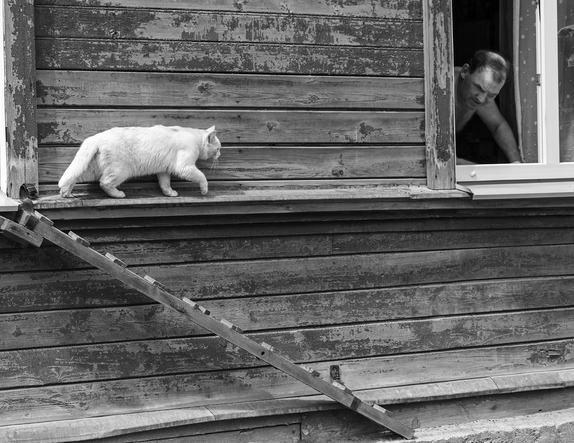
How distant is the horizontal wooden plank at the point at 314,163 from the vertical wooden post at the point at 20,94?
1.94ft

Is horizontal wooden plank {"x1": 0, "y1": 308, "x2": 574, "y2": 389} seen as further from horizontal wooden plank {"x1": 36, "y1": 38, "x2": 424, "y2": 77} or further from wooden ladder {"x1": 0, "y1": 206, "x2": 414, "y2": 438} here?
horizontal wooden plank {"x1": 36, "y1": 38, "x2": 424, "y2": 77}

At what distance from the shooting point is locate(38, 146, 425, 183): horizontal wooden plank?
4535 mm

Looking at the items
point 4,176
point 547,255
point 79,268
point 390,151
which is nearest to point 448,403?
point 547,255

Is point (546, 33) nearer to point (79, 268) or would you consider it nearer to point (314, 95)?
point (314, 95)

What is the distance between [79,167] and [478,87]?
244 centimetres

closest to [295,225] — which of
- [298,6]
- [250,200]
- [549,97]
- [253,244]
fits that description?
[253,244]

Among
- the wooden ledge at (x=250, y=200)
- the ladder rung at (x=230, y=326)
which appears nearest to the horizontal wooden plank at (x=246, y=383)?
the ladder rung at (x=230, y=326)

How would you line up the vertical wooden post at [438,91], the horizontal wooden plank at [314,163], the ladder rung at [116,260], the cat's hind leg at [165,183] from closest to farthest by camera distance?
the ladder rung at [116,260], the cat's hind leg at [165,183], the horizontal wooden plank at [314,163], the vertical wooden post at [438,91]

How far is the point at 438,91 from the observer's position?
4836 millimetres

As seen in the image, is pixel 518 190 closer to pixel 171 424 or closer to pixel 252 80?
pixel 252 80

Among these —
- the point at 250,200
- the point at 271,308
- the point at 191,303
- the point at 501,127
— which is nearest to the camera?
the point at 191,303

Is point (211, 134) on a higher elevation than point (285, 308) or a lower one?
higher

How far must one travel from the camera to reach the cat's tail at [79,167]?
4074mm

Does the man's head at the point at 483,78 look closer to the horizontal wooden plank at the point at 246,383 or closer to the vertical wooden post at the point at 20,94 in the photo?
the horizontal wooden plank at the point at 246,383
